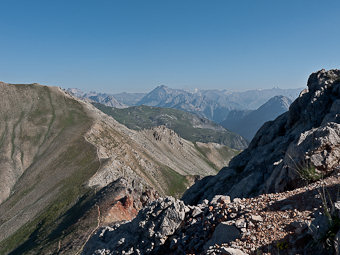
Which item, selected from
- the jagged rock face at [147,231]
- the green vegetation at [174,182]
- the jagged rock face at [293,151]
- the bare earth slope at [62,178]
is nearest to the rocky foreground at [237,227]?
the jagged rock face at [147,231]

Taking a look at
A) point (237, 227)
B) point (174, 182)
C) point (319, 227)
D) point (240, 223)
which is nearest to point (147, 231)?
point (237, 227)

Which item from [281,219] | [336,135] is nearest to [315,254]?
[281,219]

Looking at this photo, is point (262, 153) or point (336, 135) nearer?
point (336, 135)

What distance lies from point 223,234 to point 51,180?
110 meters

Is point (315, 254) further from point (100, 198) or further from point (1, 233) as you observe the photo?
point (1, 233)

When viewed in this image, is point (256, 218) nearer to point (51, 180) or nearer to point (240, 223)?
point (240, 223)

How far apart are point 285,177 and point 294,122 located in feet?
94.8

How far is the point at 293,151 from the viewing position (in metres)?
24.1

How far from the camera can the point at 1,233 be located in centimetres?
8881

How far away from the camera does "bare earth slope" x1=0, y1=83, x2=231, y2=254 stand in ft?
202

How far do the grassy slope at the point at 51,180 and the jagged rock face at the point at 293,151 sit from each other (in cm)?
4557

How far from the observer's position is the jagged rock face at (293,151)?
2075 centimetres

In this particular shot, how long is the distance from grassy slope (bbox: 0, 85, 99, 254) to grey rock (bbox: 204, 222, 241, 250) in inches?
2260

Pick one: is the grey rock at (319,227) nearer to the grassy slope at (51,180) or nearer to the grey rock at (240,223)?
the grey rock at (240,223)
